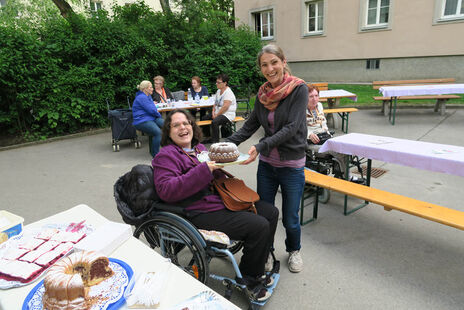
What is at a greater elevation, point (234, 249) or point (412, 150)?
point (412, 150)


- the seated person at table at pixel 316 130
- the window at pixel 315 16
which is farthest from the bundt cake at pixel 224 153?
the window at pixel 315 16

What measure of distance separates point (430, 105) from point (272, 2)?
10529 mm

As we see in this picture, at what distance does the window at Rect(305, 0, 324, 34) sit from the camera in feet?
50.1

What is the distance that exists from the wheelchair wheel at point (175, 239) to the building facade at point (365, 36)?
1398cm

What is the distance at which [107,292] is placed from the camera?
127 centimetres

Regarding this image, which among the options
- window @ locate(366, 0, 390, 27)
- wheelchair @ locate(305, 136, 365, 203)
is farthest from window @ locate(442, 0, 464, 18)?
wheelchair @ locate(305, 136, 365, 203)

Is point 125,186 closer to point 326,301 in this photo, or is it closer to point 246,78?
point 326,301

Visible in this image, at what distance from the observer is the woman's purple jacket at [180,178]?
208cm

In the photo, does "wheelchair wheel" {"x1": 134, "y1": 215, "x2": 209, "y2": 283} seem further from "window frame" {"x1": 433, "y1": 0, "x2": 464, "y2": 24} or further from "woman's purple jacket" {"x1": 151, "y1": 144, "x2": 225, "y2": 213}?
"window frame" {"x1": 433, "y1": 0, "x2": 464, "y2": 24}

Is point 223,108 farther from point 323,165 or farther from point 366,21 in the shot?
point 366,21

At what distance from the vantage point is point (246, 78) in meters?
12.8

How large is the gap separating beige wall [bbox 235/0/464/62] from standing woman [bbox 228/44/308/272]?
13.0 m

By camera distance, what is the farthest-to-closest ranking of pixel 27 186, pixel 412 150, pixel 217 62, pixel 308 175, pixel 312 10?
pixel 312 10, pixel 217 62, pixel 27 186, pixel 308 175, pixel 412 150

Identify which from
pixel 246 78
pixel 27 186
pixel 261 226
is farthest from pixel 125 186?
pixel 246 78
